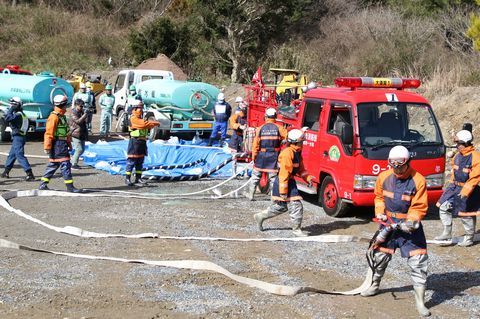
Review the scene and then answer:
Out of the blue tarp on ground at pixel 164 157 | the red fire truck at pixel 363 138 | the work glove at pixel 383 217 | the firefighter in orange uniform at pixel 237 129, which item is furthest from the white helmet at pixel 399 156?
the firefighter in orange uniform at pixel 237 129

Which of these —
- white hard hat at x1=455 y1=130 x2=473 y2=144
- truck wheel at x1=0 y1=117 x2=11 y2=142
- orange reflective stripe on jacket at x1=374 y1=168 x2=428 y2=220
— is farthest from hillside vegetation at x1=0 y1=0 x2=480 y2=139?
orange reflective stripe on jacket at x1=374 y1=168 x2=428 y2=220

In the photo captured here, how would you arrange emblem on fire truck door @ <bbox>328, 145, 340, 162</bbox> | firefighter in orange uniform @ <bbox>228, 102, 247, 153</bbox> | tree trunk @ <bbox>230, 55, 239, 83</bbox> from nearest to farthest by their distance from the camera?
emblem on fire truck door @ <bbox>328, 145, 340, 162</bbox>
firefighter in orange uniform @ <bbox>228, 102, 247, 153</bbox>
tree trunk @ <bbox>230, 55, 239, 83</bbox>

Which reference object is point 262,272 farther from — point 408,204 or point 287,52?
point 287,52

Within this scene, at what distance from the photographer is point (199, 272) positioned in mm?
7551

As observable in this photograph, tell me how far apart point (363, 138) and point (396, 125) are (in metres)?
0.65

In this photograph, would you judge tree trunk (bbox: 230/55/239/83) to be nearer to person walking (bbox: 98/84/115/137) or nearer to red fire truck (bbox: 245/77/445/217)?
person walking (bbox: 98/84/115/137)

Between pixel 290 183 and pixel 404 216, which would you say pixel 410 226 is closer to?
pixel 404 216

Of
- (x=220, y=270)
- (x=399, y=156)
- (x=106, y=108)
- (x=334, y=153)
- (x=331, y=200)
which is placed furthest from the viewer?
(x=106, y=108)

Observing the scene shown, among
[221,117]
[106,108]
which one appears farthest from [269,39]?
[221,117]

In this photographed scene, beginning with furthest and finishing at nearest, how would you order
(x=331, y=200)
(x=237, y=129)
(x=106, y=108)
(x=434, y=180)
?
1. (x=106, y=108)
2. (x=237, y=129)
3. (x=331, y=200)
4. (x=434, y=180)

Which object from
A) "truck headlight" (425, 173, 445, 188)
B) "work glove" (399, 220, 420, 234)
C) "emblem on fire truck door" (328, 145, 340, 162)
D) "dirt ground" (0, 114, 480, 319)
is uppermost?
"emblem on fire truck door" (328, 145, 340, 162)

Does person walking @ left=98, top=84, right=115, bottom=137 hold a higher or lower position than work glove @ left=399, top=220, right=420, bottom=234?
higher

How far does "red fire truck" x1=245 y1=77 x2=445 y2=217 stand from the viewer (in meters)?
10.1

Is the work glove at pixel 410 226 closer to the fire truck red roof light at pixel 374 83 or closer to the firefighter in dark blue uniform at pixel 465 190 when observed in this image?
the firefighter in dark blue uniform at pixel 465 190
